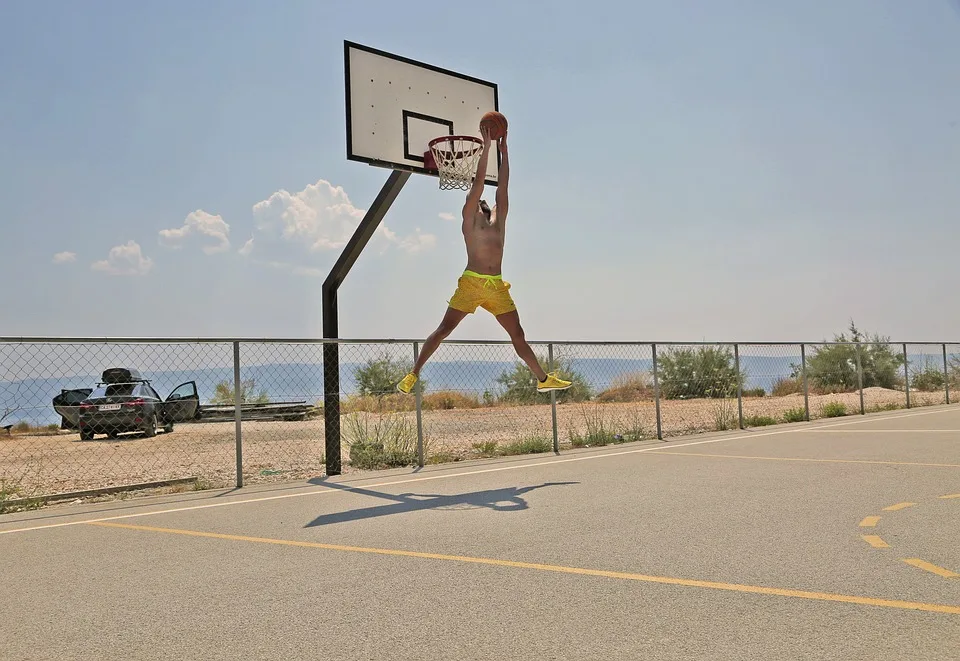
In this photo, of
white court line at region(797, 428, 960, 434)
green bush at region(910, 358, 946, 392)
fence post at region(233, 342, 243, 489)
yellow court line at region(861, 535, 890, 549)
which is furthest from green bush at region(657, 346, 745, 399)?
yellow court line at region(861, 535, 890, 549)

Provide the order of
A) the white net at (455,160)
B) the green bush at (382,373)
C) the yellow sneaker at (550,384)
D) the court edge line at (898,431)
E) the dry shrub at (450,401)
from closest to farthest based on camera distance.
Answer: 1. the yellow sneaker at (550,384)
2. the white net at (455,160)
3. the court edge line at (898,431)
4. the green bush at (382,373)
5. the dry shrub at (450,401)

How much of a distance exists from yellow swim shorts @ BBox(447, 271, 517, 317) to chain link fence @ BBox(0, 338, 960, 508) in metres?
1.50

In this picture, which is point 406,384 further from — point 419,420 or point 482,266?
point 482,266

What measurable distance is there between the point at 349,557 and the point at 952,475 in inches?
238

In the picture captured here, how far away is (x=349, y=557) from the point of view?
5.00m

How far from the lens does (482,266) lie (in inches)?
352

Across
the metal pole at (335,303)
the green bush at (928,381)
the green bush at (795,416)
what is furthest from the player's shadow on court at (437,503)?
the green bush at (928,381)

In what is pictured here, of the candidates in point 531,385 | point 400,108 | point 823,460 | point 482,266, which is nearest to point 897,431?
point 823,460

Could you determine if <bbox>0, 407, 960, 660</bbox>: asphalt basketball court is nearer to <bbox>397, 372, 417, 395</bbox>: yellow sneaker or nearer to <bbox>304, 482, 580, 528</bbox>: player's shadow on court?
<bbox>304, 482, 580, 528</bbox>: player's shadow on court

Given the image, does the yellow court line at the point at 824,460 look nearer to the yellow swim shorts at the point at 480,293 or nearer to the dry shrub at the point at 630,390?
the yellow swim shorts at the point at 480,293

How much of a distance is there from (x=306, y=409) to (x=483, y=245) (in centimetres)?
1039

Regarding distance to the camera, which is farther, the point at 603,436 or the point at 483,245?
the point at 603,436

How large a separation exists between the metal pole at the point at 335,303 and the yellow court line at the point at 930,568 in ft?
22.4

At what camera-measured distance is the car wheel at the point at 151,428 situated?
1495 cm
